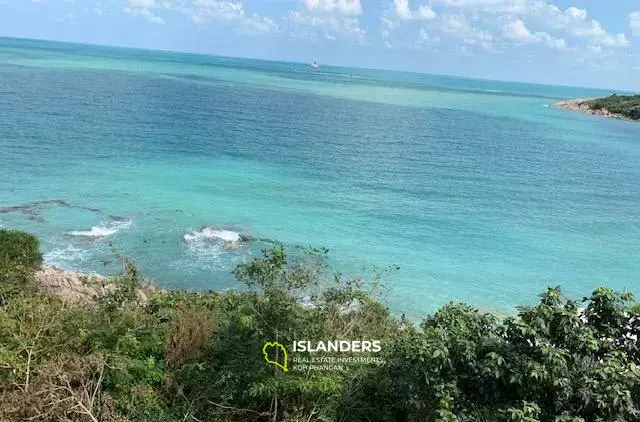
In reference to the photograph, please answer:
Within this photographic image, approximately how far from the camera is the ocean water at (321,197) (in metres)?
23.0

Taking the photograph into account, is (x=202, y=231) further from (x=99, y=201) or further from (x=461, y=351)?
(x=461, y=351)

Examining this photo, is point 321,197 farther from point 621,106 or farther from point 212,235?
point 621,106

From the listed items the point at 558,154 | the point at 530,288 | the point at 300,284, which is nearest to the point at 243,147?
the point at 530,288

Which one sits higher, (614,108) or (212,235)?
(614,108)

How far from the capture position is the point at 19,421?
7707 mm

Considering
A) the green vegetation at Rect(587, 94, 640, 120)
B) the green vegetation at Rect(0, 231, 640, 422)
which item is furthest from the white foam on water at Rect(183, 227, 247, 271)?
the green vegetation at Rect(587, 94, 640, 120)

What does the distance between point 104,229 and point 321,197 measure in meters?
13.7

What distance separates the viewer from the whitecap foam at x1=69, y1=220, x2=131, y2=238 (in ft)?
77.8

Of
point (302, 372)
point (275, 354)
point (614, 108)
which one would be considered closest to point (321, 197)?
point (302, 372)

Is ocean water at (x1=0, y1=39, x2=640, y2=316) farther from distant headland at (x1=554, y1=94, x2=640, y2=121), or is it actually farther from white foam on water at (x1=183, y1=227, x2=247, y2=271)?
distant headland at (x1=554, y1=94, x2=640, y2=121)

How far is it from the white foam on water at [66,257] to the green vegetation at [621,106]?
108823mm

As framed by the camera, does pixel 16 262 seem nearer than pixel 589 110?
Yes

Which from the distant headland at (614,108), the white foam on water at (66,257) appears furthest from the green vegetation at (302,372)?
the distant headland at (614,108)

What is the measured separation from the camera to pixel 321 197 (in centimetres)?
3297
